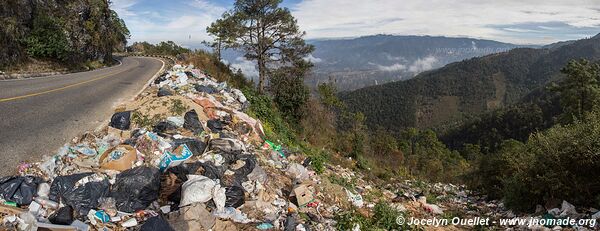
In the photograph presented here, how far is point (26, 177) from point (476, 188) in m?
11.8

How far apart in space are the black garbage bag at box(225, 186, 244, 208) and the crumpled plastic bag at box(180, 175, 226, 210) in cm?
13

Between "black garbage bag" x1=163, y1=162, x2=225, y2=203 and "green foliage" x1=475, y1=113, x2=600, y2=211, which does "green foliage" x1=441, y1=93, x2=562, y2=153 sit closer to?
"green foliage" x1=475, y1=113, x2=600, y2=211

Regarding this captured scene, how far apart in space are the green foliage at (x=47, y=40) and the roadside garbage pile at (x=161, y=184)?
51.2 feet

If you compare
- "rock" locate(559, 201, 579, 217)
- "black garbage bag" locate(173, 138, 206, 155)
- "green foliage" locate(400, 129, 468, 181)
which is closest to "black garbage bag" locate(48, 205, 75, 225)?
"black garbage bag" locate(173, 138, 206, 155)

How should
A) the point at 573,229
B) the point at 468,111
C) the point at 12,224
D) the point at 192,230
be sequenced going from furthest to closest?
the point at 468,111 → the point at 573,229 → the point at 192,230 → the point at 12,224

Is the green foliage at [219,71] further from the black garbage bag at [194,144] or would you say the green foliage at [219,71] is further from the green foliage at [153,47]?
the green foliage at [153,47]

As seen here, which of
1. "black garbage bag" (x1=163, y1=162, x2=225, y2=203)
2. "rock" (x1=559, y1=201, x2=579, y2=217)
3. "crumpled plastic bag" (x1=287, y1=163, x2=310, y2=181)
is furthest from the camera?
"crumpled plastic bag" (x1=287, y1=163, x2=310, y2=181)

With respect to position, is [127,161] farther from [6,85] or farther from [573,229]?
[6,85]

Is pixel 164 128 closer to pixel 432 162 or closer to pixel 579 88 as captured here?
pixel 432 162

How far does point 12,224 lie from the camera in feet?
12.0

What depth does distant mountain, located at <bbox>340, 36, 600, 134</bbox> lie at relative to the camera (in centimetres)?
14562

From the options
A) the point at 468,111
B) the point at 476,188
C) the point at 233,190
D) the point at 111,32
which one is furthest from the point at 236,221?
the point at 468,111

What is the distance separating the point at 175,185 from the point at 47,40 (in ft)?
65.2

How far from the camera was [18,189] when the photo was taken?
4129 mm
